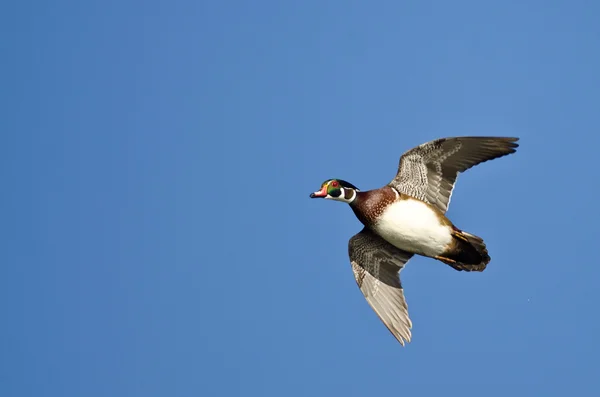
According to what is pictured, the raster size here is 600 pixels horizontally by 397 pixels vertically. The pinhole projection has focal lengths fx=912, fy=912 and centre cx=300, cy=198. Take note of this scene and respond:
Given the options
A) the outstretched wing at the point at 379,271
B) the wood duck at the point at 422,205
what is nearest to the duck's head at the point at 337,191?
the wood duck at the point at 422,205

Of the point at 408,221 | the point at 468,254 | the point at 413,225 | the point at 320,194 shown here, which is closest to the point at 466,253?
the point at 468,254

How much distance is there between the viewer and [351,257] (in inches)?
646

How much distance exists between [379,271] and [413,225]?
1552 mm

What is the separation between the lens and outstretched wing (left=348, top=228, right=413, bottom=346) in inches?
628

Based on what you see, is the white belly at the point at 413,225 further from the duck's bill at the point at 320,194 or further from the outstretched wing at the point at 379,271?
the duck's bill at the point at 320,194

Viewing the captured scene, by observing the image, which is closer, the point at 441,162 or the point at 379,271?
the point at 441,162

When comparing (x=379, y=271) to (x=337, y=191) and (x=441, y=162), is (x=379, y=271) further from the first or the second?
(x=441, y=162)

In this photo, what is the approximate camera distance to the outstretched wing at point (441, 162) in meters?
14.7

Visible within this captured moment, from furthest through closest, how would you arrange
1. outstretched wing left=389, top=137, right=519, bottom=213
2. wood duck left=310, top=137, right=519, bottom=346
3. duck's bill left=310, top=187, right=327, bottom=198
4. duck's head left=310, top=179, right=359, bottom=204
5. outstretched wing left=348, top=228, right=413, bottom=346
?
1. outstretched wing left=348, top=228, right=413, bottom=346
2. duck's bill left=310, top=187, right=327, bottom=198
3. duck's head left=310, top=179, right=359, bottom=204
4. wood duck left=310, top=137, right=519, bottom=346
5. outstretched wing left=389, top=137, right=519, bottom=213

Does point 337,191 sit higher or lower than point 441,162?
higher

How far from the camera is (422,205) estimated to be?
598 inches

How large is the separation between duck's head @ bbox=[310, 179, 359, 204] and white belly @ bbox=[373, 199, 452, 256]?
0.67 m

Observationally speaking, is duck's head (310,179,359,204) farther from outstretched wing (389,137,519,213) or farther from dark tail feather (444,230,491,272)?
dark tail feather (444,230,491,272)

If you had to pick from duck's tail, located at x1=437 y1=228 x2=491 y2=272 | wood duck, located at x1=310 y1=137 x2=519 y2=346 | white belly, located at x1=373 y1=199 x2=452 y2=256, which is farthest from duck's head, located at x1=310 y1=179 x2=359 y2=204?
duck's tail, located at x1=437 y1=228 x2=491 y2=272
